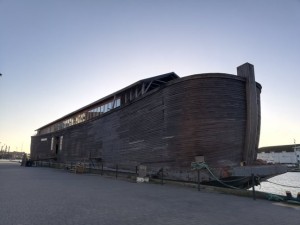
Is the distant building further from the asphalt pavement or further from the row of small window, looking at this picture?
the asphalt pavement

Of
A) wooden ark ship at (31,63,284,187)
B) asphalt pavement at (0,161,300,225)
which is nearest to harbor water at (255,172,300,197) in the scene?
asphalt pavement at (0,161,300,225)

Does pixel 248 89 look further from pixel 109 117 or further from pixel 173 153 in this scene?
pixel 109 117

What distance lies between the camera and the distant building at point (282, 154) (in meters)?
86.6

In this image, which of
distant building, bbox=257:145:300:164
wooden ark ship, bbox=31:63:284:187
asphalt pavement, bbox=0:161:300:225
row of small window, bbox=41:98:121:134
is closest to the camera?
asphalt pavement, bbox=0:161:300:225

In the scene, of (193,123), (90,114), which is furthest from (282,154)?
(193,123)

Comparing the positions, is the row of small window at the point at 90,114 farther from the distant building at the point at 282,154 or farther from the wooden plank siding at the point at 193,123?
the distant building at the point at 282,154

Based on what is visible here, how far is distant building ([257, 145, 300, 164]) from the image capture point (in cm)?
8662

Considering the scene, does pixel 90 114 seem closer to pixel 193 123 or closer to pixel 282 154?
pixel 193 123

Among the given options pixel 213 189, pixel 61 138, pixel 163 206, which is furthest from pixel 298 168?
pixel 163 206

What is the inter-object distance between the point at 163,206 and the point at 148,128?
→ 10592mm

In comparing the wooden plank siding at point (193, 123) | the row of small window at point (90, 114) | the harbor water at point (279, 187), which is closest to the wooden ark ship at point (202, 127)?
the wooden plank siding at point (193, 123)

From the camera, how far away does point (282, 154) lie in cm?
9131

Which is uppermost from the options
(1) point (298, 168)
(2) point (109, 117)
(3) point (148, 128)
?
(2) point (109, 117)

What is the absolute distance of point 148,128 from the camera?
18406mm
